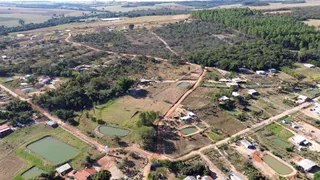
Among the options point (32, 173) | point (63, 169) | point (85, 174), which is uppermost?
point (85, 174)

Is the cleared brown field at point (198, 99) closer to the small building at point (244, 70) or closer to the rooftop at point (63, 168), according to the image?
the small building at point (244, 70)

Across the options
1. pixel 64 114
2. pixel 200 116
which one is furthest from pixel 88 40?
pixel 200 116

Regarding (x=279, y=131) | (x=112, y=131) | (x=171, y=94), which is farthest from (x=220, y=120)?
(x=112, y=131)

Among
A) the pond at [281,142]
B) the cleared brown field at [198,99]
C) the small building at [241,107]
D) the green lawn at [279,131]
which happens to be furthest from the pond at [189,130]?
the green lawn at [279,131]

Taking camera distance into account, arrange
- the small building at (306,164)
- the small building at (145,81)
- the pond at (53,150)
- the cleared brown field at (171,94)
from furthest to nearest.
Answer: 1. the small building at (145,81)
2. the cleared brown field at (171,94)
3. the pond at (53,150)
4. the small building at (306,164)

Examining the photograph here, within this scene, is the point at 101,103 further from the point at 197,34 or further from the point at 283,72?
the point at 197,34

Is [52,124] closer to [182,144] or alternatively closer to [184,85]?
[182,144]
